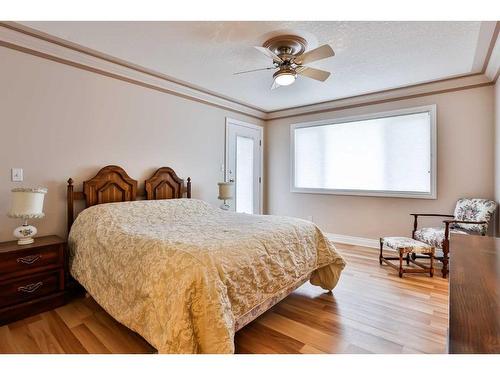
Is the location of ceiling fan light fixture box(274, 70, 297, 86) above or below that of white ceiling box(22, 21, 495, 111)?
below

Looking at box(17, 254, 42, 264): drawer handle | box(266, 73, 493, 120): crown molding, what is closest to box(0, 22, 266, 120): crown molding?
box(266, 73, 493, 120): crown molding

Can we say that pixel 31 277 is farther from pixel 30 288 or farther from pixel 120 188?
pixel 120 188

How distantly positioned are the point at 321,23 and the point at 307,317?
8.19ft

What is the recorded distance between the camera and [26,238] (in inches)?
91.4

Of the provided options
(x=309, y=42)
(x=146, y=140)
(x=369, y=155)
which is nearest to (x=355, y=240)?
(x=369, y=155)

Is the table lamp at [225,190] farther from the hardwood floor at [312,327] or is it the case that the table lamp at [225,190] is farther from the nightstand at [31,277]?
the nightstand at [31,277]

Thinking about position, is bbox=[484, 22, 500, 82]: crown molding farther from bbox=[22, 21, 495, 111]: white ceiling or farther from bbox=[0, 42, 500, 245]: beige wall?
bbox=[0, 42, 500, 245]: beige wall

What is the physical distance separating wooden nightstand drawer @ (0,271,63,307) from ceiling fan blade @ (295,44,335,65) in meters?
2.96

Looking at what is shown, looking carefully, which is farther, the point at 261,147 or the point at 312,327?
the point at 261,147

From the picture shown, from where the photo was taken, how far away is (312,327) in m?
2.05

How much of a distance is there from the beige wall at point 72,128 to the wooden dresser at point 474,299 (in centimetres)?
327

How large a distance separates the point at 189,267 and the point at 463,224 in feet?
11.2

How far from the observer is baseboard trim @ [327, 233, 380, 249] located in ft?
14.0
